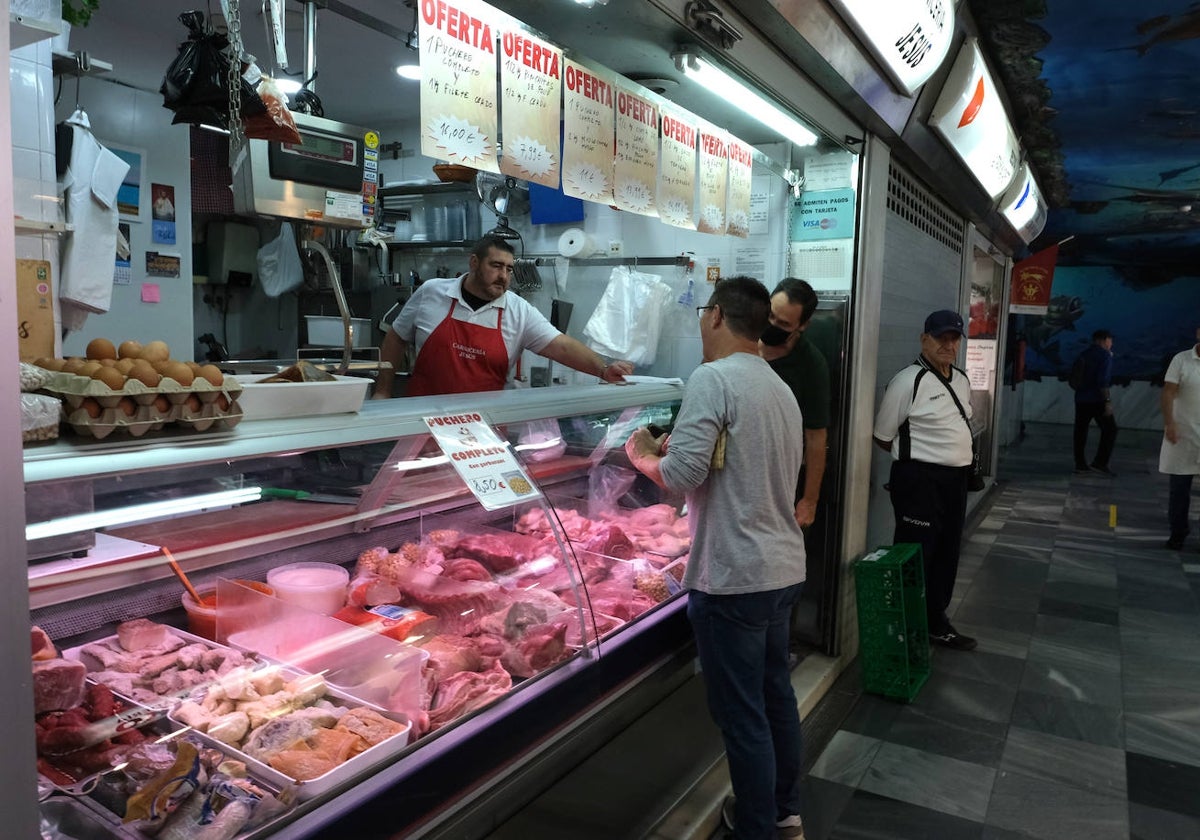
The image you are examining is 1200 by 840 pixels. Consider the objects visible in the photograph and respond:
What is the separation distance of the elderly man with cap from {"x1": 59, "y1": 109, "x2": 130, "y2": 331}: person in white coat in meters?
4.97

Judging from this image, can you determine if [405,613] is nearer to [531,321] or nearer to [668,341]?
[531,321]

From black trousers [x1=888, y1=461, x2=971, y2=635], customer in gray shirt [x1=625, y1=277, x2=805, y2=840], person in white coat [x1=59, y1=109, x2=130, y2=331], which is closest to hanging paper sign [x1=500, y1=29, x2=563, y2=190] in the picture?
customer in gray shirt [x1=625, y1=277, x2=805, y2=840]

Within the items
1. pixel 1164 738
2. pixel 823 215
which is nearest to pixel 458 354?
pixel 823 215

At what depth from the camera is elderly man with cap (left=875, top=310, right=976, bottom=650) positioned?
15.4ft

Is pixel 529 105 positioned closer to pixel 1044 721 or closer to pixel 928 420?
pixel 928 420

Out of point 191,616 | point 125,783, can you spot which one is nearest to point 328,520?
point 191,616

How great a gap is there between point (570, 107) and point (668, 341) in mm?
3498

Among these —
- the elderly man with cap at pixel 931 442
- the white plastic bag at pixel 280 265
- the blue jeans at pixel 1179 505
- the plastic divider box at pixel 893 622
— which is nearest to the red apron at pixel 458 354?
the plastic divider box at pixel 893 622

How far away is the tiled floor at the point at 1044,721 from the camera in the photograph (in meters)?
3.30

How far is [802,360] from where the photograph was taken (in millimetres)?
3926

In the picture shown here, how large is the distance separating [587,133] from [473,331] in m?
1.49

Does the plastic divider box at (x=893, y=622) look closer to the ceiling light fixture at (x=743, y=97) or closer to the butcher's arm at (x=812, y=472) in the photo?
the butcher's arm at (x=812, y=472)

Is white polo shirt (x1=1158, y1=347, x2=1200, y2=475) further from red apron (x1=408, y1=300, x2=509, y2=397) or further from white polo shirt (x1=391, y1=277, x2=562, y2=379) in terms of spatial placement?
red apron (x1=408, y1=300, x2=509, y2=397)

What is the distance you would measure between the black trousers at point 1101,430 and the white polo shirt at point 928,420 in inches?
356
